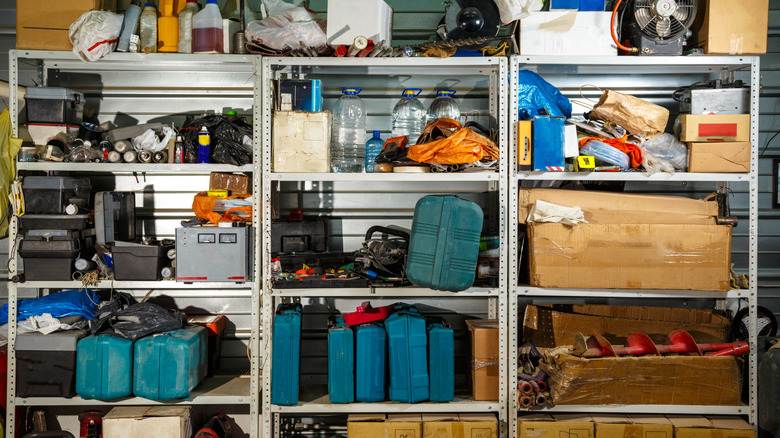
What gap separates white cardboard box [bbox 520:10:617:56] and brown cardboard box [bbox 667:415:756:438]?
2.05 metres

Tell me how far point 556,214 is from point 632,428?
1227 mm

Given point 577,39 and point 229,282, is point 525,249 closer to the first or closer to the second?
point 577,39

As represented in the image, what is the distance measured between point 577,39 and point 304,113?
5.09 feet

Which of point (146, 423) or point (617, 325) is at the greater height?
point (617, 325)

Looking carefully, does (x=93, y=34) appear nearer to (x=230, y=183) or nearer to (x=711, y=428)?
(x=230, y=183)

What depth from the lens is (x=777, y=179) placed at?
3.47 metres

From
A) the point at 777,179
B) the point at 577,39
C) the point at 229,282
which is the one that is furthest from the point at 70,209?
the point at 777,179

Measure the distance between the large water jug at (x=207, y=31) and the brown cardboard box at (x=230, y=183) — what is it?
2.29ft

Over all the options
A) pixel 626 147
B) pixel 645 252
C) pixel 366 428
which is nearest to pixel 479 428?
pixel 366 428

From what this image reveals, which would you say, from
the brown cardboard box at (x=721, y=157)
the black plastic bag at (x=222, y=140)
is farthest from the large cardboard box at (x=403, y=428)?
the brown cardboard box at (x=721, y=157)

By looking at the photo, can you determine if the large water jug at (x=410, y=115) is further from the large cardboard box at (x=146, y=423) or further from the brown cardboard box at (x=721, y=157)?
the large cardboard box at (x=146, y=423)

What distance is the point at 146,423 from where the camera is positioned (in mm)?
2953

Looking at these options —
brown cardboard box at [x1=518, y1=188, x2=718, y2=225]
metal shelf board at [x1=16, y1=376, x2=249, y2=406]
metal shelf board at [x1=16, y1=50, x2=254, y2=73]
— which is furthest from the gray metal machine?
brown cardboard box at [x1=518, y1=188, x2=718, y2=225]

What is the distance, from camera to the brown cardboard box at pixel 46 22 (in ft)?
9.45
